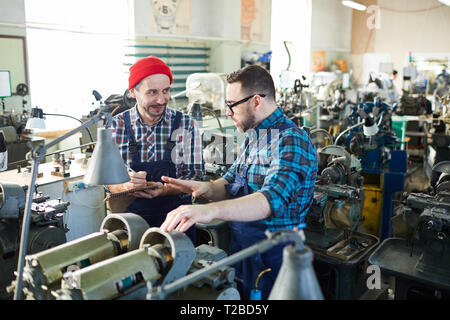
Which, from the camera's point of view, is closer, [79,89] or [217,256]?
[217,256]

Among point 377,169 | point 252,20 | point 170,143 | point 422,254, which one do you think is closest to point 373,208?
point 377,169

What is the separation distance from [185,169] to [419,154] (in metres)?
5.23

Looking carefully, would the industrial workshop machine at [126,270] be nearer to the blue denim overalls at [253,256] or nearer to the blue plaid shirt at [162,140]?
the blue denim overalls at [253,256]

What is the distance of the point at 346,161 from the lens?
2.56m

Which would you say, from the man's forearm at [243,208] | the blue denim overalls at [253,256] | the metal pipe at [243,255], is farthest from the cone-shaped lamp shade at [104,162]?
the blue denim overalls at [253,256]

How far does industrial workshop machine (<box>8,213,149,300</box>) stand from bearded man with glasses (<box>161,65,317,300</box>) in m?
0.32

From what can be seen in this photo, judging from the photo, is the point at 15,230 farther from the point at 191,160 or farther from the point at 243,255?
the point at 243,255

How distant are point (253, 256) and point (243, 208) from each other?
339 millimetres

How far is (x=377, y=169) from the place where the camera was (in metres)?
3.52

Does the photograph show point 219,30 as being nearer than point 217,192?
No

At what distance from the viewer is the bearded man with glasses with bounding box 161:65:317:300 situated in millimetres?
1281

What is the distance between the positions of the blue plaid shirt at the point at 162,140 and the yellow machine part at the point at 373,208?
79.3 inches
